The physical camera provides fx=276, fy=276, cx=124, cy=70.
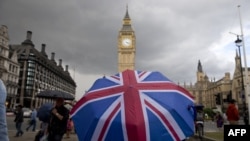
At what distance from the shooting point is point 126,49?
97.3 meters

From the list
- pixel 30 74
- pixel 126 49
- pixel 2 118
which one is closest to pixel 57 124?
pixel 2 118

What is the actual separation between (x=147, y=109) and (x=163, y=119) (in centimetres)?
19

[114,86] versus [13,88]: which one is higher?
[13,88]

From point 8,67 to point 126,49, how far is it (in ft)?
135

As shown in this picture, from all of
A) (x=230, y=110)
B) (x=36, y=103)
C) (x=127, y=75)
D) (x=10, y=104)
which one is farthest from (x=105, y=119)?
(x=36, y=103)

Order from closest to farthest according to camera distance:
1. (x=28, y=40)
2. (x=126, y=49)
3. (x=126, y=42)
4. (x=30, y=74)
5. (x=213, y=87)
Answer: (x=30, y=74) < (x=28, y=40) < (x=126, y=49) < (x=126, y=42) < (x=213, y=87)

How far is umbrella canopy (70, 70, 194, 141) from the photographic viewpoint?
9.00 feet

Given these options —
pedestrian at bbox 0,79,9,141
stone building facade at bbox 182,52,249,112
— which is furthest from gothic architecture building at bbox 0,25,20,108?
pedestrian at bbox 0,79,9,141

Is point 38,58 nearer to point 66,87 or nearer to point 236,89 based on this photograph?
point 66,87

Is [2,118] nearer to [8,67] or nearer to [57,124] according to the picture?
[57,124]

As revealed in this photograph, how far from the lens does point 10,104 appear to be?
72.4m

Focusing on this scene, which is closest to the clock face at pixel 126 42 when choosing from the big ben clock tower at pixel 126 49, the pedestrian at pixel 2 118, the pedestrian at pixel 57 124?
the big ben clock tower at pixel 126 49

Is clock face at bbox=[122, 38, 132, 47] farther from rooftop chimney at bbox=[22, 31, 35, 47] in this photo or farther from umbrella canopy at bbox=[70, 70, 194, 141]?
umbrella canopy at bbox=[70, 70, 194, 141]

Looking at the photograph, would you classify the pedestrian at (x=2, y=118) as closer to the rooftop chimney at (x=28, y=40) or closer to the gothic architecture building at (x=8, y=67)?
the gothic architecture building at (x=8, y=67)
